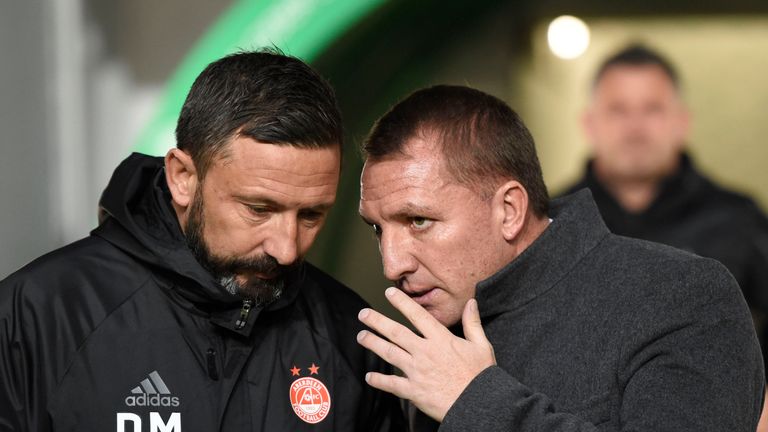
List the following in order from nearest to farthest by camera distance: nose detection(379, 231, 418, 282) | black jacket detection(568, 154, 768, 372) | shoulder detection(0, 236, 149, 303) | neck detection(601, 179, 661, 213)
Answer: shoulder detection(0, 236, 149, 303) → nose detection(379, 231, 418, 282) → black jacket detection(568, 154, 768, 372) → neck detection(601, 179, 661, 213)

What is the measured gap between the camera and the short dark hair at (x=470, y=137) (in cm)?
267

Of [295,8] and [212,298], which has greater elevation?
[295,8]

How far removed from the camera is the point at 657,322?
2.42 metres

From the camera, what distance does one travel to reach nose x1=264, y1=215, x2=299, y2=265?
257 centimetres

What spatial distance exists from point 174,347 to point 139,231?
0.29 meters

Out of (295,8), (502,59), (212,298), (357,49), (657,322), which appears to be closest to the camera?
(657,322)

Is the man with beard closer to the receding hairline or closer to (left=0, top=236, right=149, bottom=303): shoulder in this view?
(left=0, top=236, right=149, bottom=303): shoulder

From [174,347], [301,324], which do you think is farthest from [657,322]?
[174,347]

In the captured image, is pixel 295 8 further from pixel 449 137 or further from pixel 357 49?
pixel 449 137

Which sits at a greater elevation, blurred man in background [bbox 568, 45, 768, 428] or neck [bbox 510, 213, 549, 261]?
neck [bbox 510, 213, 549, 261]

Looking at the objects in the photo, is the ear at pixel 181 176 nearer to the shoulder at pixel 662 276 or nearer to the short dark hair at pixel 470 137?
the short dark hair at pixel 470 137

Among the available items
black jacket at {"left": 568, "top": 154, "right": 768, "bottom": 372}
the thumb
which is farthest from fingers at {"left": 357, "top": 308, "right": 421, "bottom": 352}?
black jacket at {"left": 568, "top": 154, "right": 768, "bottom": 372}

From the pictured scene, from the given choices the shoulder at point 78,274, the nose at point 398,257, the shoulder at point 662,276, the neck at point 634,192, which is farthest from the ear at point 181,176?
the neck at point 634,192

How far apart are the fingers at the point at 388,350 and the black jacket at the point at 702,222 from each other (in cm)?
302
